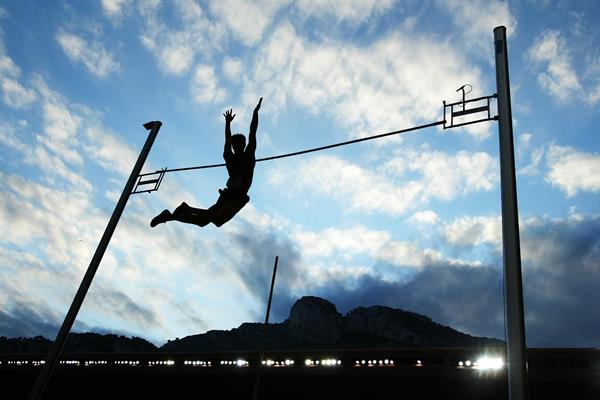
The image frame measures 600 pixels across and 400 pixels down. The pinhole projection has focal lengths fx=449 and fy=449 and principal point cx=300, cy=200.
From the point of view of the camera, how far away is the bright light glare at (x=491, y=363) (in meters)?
15.2

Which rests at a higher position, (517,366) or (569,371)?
(569,371)

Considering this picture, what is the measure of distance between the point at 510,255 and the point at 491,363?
12.7m

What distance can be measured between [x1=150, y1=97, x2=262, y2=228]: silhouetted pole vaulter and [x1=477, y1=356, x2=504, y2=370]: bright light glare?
12.8 metres

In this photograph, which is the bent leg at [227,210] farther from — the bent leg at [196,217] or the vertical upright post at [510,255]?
the vertical upright post at [510,255]

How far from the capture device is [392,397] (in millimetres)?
17906

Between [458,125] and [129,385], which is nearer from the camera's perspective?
[458,125]

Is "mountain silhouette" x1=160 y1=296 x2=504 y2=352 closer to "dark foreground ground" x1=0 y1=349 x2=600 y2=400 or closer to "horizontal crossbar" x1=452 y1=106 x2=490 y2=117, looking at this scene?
"dark foreground ground" x1=0 y1=349 x2=600 y2=400

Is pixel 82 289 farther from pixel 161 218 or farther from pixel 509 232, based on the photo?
pixel 509 232

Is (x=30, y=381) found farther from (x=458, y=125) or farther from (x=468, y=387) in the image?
(x=458, y=125)

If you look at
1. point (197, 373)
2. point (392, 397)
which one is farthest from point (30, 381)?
point (392, 397)

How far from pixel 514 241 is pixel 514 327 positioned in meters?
0.85

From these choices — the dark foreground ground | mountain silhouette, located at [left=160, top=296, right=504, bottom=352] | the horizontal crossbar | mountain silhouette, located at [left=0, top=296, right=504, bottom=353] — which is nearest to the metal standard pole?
the horizontal crossbar

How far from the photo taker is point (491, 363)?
1527 centimetres

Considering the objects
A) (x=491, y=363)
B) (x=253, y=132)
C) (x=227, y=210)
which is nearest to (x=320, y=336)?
(x=491, y=363)
